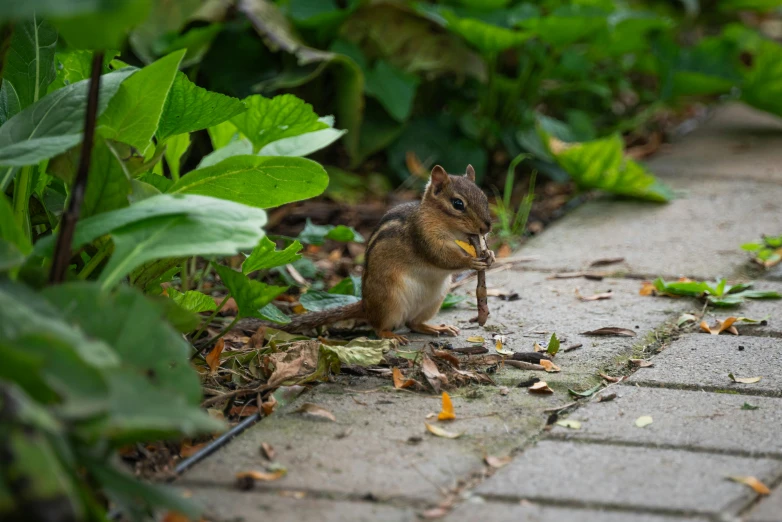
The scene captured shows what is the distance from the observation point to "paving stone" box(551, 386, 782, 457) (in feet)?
9.16

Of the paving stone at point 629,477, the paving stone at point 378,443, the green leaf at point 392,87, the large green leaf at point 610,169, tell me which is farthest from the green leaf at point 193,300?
the large green leaf at point 610,169

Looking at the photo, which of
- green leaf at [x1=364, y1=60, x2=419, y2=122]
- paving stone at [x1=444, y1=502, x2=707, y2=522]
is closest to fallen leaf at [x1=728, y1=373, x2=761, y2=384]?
paving stone at [x1=444, y1=502, x2=707, y2=522]

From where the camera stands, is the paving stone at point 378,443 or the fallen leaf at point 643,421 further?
the fallen leaf at point 643,421

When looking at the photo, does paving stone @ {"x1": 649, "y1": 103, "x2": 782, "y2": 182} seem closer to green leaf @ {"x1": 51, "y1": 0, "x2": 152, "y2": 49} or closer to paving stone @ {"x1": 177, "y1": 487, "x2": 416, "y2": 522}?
paving stone @ {"x1": 177, "y1": 487, "x2": 416, "y2": 522}

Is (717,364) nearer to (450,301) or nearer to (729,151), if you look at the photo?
(450,301)

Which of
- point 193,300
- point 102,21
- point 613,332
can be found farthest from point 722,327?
point 102,21

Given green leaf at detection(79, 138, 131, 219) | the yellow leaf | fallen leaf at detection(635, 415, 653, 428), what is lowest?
fallen leaf at detection(635, 415, 653, 428)

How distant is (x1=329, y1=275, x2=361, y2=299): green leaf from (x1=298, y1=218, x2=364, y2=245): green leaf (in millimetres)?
172

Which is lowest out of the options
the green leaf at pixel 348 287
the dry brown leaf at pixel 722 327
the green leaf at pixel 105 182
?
the green leaf at pixel 348 287

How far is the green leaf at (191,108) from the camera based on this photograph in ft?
10.5

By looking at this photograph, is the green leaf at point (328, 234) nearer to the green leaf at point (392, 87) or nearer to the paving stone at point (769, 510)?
the green leaf at point (392, 87)

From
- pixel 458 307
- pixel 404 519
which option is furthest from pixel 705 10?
pixel 404 519

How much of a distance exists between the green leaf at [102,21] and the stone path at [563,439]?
1084 millimetres

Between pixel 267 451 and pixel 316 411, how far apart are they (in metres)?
0.33
